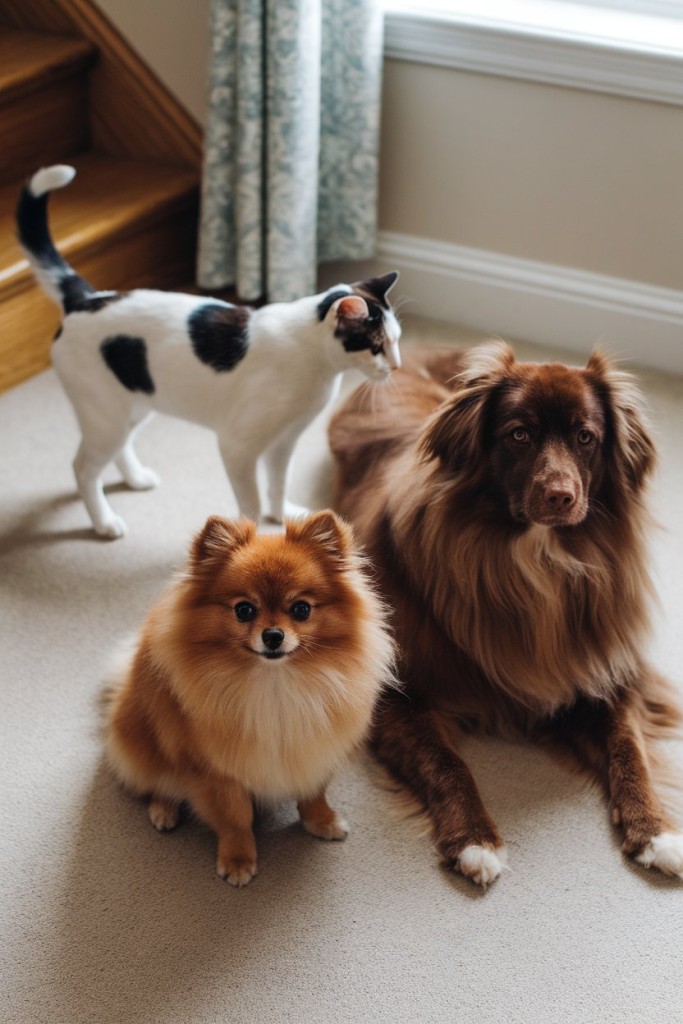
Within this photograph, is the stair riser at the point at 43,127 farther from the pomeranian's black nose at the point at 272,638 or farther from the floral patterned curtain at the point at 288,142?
the pomeranian's black nose at the point at 272,638

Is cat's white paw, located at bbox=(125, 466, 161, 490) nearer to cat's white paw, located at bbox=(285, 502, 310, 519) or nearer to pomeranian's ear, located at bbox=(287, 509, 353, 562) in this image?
cat's white paw, located at bbox=(285, 502, 310, 519)

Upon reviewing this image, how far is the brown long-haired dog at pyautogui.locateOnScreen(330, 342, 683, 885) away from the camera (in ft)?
5.42

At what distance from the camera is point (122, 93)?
3.17 m

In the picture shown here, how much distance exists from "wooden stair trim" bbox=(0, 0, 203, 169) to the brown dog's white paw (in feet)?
7.43

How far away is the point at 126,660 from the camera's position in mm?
1817

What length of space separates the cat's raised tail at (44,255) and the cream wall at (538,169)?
3.81 feet

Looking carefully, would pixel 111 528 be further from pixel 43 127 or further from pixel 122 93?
pixel 122 93

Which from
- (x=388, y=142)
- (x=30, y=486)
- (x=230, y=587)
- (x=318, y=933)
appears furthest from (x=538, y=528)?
(x=388, y=142)

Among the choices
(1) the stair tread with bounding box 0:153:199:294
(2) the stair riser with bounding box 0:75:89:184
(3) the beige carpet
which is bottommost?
(3) the beige carpet

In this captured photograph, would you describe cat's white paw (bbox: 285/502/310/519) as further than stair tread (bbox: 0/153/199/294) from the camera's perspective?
No

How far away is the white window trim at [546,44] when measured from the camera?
262 cm

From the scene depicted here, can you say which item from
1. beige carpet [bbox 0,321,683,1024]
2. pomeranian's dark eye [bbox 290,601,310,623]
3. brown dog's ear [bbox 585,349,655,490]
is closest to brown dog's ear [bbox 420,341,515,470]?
brown dog's ear [bbox 585,349,655,490]

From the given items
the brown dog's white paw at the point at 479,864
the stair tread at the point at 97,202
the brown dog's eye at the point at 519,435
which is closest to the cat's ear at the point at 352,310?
the brown dog's eye at the point at 519,435

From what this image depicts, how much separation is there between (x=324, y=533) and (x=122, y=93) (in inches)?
86.1
